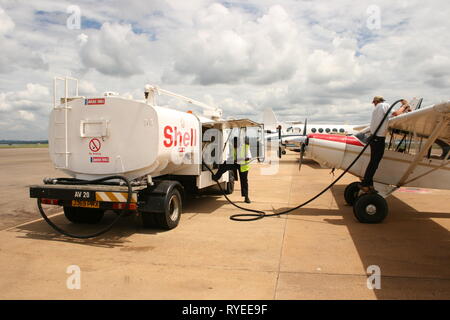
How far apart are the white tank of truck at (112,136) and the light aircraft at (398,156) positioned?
13.5 ft

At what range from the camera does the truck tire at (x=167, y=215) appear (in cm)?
671

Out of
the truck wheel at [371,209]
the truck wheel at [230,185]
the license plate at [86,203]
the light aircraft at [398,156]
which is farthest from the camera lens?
the truck wheel at [230,185]

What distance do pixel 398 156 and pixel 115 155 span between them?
631 centimetres

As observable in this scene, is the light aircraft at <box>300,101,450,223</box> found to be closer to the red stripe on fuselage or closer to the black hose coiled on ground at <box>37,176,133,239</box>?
the red stripe on fuselage

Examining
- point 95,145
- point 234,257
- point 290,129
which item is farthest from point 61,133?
point 290,129

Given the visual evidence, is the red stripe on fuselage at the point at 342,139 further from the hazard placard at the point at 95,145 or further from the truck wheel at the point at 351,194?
the hazard placard at the point at 95,145

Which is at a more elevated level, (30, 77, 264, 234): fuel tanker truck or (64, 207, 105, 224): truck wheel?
(30, 77, 264, 234): fuel tanker truck

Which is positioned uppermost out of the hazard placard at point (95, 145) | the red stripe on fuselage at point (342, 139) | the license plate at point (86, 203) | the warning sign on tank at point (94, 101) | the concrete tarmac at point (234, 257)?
the warning sign on tank at point (94, 101)

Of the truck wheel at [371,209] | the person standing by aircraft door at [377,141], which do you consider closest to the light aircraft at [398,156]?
the truck wheel at [371,209]

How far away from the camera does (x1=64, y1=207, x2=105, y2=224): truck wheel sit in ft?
24.3

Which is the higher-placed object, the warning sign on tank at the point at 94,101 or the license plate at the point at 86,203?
the warning sign on tank at the point at 94,101

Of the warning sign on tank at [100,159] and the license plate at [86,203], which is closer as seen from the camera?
the license plate at [86,203]

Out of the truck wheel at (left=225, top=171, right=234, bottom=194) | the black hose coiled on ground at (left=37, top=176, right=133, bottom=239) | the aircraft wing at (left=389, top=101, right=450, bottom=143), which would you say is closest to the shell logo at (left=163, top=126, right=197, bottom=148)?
the black hose coiled on ground at (left=37, top=176, right=133, bottom=239)
